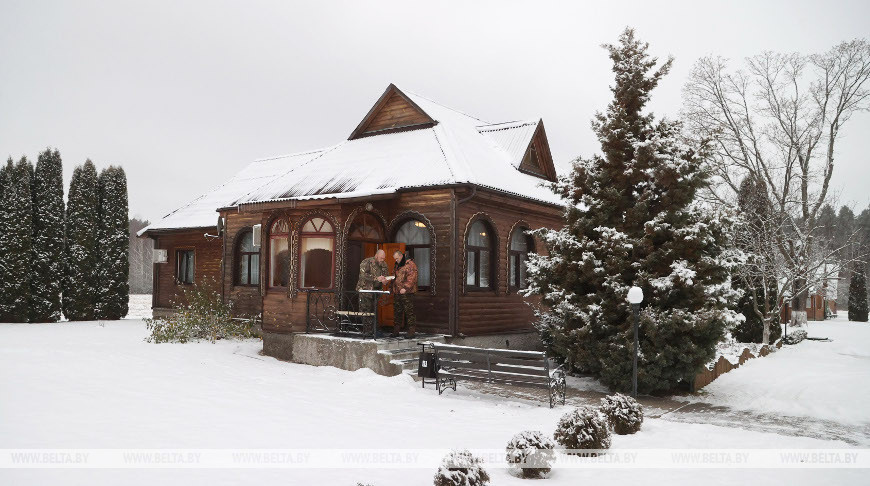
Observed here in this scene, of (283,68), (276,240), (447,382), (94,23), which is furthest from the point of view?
(283,68)

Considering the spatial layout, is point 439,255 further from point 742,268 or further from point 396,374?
point 742,268

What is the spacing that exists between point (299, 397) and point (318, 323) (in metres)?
4.31

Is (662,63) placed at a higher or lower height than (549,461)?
higher

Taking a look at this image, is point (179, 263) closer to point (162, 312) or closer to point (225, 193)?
point (162, 312)

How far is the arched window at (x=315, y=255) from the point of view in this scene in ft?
46.3

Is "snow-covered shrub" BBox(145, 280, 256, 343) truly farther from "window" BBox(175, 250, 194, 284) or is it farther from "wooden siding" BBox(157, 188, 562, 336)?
"window" BBox(175, 250, 194, 284)

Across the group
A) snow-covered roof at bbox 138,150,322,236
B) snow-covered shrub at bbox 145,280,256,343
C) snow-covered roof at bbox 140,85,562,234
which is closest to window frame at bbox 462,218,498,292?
snow-covered roof at bbox 140,85,562,234

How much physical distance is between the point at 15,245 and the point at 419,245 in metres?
19.6

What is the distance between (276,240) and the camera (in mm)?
15023

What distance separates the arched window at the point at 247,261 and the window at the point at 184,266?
16.4ft

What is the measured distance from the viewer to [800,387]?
11.7 meters

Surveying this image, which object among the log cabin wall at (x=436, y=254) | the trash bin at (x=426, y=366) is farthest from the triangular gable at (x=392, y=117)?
the trash bin at (x=426, y=366)

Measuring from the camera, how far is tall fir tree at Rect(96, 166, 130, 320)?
25.8m

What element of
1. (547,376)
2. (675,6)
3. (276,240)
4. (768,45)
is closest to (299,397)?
(547,376)
